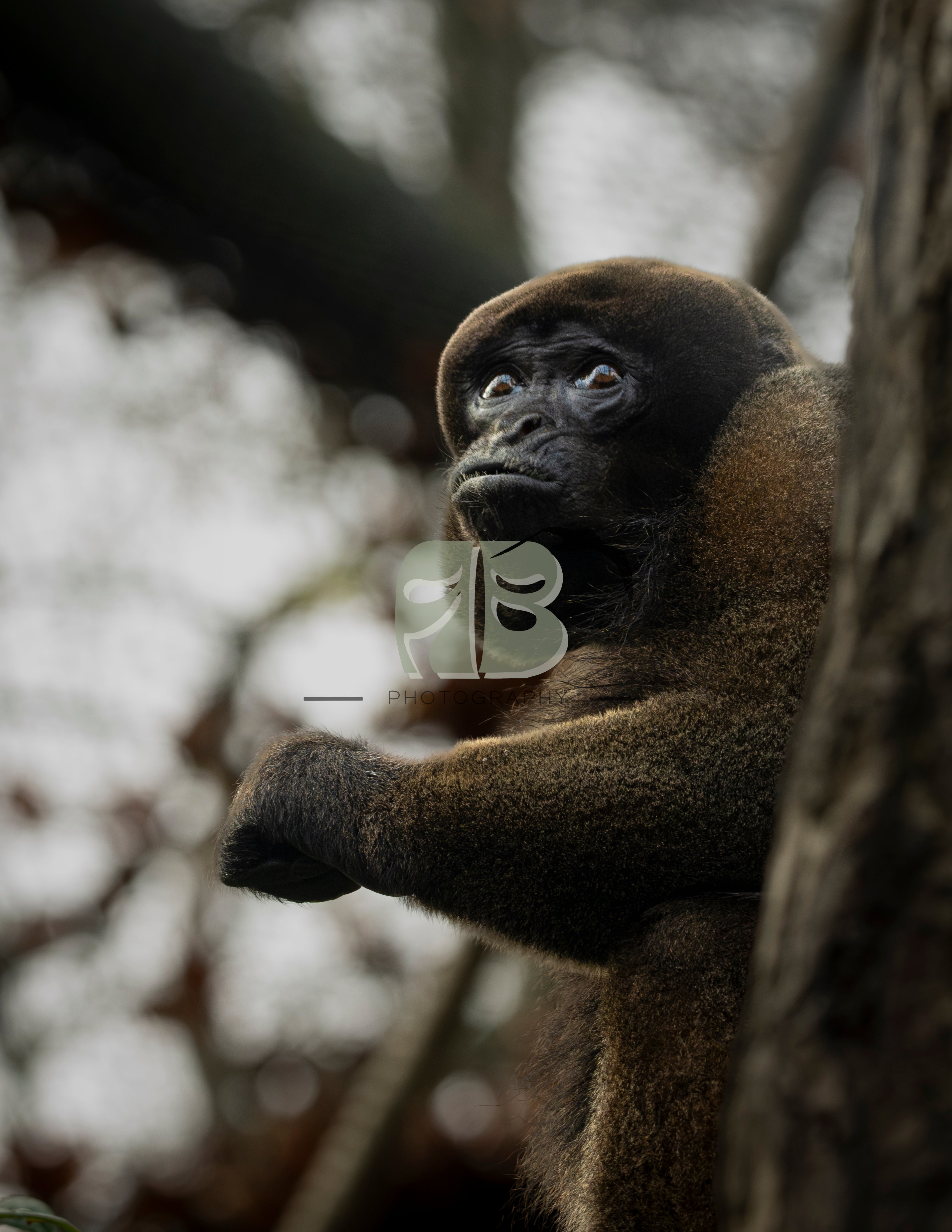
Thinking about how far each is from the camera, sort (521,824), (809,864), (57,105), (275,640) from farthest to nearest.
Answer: (275,640) → (57,105) → (521,824) → (809,864)

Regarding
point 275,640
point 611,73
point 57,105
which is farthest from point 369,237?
point 611,73

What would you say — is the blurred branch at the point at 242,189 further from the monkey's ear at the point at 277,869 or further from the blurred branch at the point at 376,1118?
the monkey's ear at the point at 277,869

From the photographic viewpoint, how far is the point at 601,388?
10.3 feet

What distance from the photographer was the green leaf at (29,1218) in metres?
2.09

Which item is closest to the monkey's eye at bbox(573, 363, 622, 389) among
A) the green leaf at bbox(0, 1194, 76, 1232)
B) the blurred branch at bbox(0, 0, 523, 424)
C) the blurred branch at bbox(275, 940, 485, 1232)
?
the green leaf at bbox(0, 1194, 76, 1232)

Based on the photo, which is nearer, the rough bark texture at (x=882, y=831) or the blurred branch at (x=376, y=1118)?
the rough bark texture at (x=882, y=831)

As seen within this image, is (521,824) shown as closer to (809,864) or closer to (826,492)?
(826,492)

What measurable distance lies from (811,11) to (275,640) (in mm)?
7356

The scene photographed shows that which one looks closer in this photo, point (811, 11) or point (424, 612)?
point (424, 612)

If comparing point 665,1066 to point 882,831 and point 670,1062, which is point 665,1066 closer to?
point 670,1062

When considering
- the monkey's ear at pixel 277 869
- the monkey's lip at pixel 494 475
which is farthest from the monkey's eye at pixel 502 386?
the monkey's ear at pixel 277 869

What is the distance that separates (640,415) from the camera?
3.08 metres

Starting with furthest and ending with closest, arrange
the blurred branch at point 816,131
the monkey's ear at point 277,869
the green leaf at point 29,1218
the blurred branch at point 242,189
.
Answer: the blurred branch at point 242,189 < the blurred branch at point 816,131 < the monkey's ear at point 277,869 < the green leaf at point 29,1218
